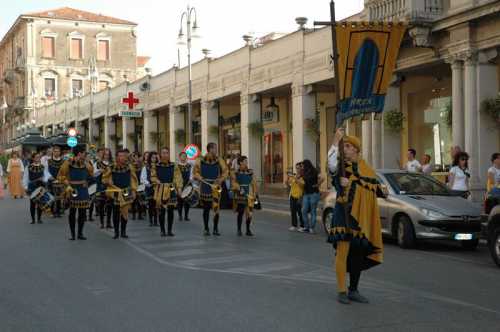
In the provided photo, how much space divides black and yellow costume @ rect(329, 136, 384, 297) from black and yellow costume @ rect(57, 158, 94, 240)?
301 inches

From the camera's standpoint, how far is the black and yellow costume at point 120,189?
1441cm

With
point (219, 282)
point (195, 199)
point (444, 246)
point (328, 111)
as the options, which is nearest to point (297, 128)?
point (328, 111)

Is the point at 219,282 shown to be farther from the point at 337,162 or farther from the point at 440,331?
the point at 440,331

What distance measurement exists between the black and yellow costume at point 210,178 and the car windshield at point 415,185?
3.39 m

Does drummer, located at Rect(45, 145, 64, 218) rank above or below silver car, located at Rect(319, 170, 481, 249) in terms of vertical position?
above

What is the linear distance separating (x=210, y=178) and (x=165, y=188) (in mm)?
944

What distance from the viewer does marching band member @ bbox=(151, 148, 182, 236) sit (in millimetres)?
14781

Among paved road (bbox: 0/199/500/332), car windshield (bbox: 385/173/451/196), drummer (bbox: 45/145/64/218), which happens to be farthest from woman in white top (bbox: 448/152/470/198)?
drummer (bbox: 45/145/64/218)

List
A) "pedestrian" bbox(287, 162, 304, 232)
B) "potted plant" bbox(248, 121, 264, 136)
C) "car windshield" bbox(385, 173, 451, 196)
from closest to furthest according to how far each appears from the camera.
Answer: "car windshield" bbox(385, 173, 451, 196) → "pedestrian" bbox(287, 162, 304, 232) → "potted plant" bbox(248, 121, 264, 136)

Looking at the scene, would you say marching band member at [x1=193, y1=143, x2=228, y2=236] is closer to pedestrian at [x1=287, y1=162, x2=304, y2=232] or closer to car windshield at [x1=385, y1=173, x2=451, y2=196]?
pedestrian at [x1=287, y1=162, x2=304, y2=232]

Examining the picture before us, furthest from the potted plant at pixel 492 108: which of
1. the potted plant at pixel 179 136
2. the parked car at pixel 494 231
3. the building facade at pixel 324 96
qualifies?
the potted plant at pixel 179 136

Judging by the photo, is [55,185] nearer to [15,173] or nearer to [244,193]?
[244,193]

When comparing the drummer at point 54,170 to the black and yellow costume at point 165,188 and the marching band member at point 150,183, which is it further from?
the black and yellow costume at point 165,188

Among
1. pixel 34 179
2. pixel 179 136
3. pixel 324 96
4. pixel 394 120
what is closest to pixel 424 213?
pixel 34 179
